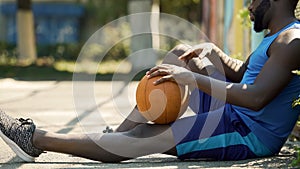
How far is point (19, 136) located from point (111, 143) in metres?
0.59

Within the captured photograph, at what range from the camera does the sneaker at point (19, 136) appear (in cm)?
476

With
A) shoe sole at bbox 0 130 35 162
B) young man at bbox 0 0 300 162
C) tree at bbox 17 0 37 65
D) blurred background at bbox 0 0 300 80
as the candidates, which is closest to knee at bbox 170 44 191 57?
young man at bbox 0 0 300 162

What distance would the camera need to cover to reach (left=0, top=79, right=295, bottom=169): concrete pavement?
4.79 meters

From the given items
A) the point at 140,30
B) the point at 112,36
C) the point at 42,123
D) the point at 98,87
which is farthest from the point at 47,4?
the point at 42,123

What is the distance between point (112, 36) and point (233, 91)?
2205 centimetres

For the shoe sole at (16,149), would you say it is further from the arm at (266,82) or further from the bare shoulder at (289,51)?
the bare shoulder at (289,51)

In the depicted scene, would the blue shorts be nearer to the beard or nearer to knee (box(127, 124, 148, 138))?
knee (box(127, 124, 148, 138))

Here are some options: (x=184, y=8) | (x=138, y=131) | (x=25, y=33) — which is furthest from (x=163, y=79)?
(x=184, y=8)

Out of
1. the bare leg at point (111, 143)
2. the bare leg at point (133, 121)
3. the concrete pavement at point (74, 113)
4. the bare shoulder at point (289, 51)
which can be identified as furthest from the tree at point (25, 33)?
the bare shoulder at point (289, 51)

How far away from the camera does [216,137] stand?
4.72m

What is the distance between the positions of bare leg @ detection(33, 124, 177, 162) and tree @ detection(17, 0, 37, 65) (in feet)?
49.4

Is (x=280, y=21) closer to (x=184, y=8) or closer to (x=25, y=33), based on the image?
(x=25, y=33)

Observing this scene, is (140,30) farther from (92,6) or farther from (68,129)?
(92,6)

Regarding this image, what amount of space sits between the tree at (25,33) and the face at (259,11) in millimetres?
15144
